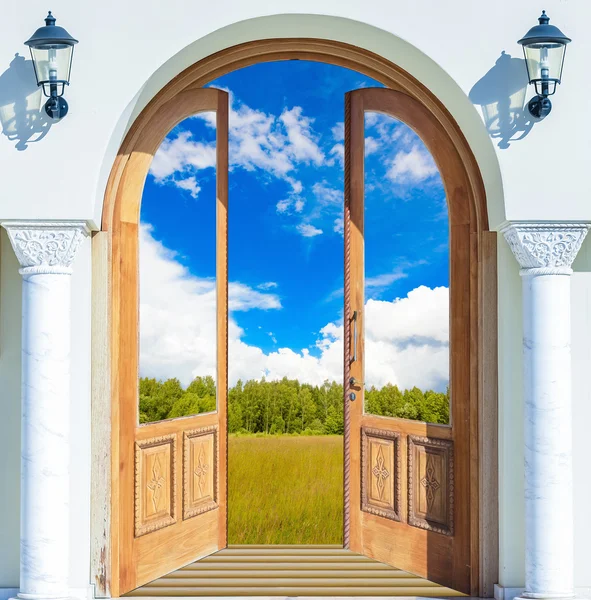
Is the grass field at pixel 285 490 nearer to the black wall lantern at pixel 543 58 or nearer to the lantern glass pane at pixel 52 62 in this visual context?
the lantern glass pane at pixel 52 62

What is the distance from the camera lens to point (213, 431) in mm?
4328

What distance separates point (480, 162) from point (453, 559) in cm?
226

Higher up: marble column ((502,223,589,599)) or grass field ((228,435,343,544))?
marble column ((502,223,589,599))

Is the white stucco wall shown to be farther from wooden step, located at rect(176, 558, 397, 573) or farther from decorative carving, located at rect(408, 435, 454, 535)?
wooden step, located at rect(176, 558, 397, 573)

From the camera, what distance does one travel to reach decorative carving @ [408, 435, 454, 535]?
402cm

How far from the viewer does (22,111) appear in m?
3.54

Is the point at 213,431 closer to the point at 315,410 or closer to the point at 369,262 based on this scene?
the point at 369,262

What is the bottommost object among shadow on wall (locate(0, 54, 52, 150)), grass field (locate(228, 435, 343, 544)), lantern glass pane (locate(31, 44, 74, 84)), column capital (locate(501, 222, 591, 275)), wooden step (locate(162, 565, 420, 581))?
grass field (locate(228, 435, 343, 544))

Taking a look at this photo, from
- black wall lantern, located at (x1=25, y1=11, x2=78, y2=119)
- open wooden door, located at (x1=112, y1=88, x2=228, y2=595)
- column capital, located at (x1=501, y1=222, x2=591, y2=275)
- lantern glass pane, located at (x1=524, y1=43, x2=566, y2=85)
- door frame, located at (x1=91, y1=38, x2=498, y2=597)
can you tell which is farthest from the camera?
open wooden door, located at (x1=112, y1=88, x2=228, y2=595)

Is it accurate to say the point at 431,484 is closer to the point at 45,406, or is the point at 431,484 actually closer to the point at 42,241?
the point at 45,406

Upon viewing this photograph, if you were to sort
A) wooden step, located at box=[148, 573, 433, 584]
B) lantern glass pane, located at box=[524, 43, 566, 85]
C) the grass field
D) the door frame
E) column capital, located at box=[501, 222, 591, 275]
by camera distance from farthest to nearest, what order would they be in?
→ 1. the grass field
2. wooden step, located at box=[148, 573, 433, 584]
3. the door frame
4. column capital, located at box=[501, 222, 591, 275]
5. lantern glass pane, located at box=[524, 43, 566, 85]

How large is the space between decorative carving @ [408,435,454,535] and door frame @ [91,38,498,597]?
153mm

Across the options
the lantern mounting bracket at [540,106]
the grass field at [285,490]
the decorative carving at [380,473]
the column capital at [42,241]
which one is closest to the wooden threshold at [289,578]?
the decorative carving at [380,473]

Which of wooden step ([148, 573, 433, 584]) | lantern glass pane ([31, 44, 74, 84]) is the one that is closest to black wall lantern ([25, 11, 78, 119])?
lantern glass pane ([31, 44, 74, 84])
